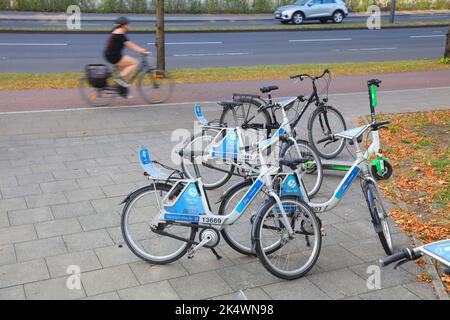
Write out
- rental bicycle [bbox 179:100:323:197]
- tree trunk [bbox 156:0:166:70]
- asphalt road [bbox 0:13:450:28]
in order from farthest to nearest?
asphalt road [bbox 0:13:450:28], tree trunk [bbox 156:0:166:70], rental bicycle [bbox 179:100:323:197]

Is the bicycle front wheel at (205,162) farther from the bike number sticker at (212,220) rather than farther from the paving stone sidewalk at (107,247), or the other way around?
the bike number sticker at (212,220)

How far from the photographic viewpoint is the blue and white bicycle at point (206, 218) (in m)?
4.96

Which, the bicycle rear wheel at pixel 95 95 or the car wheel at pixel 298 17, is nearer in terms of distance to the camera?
the bicycle rear wheel at pixel 95 95

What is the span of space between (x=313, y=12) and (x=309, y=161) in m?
27.0

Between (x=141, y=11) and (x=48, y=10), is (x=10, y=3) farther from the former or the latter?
(x=141, y=11)

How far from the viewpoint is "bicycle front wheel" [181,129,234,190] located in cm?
613

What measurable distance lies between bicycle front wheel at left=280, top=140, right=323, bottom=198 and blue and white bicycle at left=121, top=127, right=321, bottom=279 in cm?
155

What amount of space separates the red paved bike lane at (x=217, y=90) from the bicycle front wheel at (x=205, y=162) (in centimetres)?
498

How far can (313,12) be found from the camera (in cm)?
3209

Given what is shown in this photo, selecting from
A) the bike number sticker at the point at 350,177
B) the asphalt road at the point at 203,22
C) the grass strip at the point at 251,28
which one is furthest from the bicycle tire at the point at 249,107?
the asphalt road at the point at 203,22

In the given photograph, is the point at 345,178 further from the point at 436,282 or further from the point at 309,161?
the point at 309,161

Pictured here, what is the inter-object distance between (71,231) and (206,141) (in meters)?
1.90

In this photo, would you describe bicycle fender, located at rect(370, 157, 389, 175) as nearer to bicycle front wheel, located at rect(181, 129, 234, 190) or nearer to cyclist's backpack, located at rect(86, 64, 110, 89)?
bicycle front wheel, located at rect(181, 129, 234, 190)

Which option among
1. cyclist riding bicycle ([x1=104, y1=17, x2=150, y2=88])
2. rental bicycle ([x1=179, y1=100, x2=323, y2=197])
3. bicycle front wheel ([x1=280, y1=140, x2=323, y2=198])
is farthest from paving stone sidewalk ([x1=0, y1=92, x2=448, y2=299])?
cyclist riding bicycle ([x1=104, y1=17, x2=150, y2=88])
